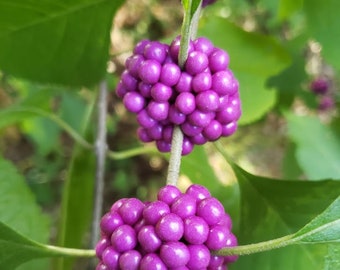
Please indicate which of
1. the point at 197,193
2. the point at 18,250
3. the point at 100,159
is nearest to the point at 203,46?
the point at 197,193

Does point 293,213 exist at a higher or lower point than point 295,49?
lower

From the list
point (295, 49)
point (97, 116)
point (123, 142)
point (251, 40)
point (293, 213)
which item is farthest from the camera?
point (123, 142)

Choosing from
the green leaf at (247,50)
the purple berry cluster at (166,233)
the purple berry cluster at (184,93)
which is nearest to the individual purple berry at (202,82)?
the purple berry cluster at (184,93)

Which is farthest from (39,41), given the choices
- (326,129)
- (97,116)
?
(326,129)

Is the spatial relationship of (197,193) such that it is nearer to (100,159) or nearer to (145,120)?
(145,120)

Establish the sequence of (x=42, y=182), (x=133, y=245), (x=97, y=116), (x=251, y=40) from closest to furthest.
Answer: (x=133, y=245)
(x=251, y=40)
(x=97, y=116)
(x=42, y=182)

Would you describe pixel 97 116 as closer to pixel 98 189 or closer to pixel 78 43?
pixel 98 189

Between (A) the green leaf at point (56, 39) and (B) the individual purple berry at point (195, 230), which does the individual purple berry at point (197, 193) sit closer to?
(B) the individual purple berry at point (195, 230)

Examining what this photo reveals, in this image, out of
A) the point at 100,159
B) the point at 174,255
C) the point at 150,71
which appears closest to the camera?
the point at 174,255
